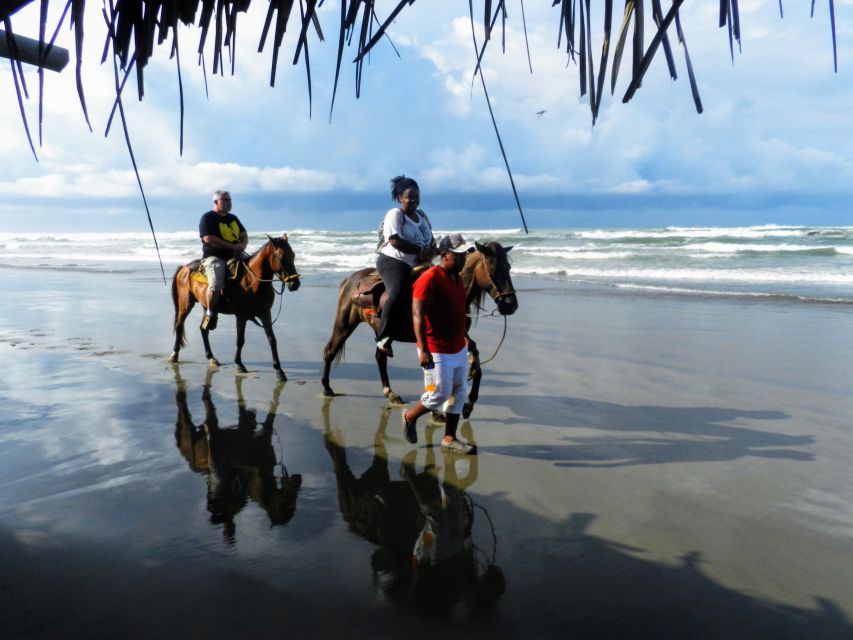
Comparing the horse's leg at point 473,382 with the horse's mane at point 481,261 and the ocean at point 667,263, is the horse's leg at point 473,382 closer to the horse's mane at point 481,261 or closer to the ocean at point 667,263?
the horse's mane at point 481,261

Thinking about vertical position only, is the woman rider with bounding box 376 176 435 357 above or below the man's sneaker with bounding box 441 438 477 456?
above

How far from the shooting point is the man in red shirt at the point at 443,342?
16.9 feet

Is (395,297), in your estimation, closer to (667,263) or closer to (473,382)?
(473,382)

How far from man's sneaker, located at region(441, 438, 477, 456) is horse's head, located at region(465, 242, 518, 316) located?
128 cm

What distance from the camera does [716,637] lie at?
2.85 metres

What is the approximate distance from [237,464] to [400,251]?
2505mm

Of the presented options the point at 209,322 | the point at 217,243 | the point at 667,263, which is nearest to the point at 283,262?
the point at 217,243

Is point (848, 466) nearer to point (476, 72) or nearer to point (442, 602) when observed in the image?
point (442, 602)

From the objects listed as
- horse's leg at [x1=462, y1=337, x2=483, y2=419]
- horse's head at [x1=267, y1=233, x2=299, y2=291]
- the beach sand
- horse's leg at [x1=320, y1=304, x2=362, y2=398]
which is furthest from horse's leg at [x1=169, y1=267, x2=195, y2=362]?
horse's leg at [x1=462, y1=337, x2=483, y2=419]

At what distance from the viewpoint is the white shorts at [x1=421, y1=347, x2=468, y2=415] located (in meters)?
5.18

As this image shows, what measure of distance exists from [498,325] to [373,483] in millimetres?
7857

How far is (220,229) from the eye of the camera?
8.50 meters

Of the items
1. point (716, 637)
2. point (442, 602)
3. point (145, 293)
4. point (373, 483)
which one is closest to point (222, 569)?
point (442, 602)

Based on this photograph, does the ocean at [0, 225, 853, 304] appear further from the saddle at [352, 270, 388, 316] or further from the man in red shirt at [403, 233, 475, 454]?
the man in red shirt at [403, 233, 475, 454]
